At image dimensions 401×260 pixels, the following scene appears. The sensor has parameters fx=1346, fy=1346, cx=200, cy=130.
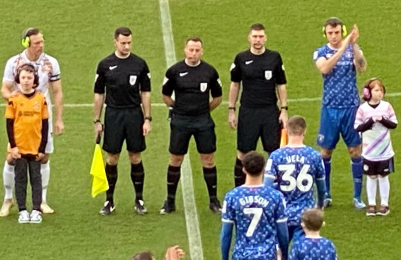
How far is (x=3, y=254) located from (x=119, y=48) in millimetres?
2569

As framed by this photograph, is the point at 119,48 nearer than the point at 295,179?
No

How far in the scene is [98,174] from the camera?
14719 millimetres

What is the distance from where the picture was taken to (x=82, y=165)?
1645 centimetres

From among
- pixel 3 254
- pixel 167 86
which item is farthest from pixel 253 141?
pixel 3 254

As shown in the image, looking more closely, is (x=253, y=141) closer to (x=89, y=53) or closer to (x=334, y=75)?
(x=334, y=75)

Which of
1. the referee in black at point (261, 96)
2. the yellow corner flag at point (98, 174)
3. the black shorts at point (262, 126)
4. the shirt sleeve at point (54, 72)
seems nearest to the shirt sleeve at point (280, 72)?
the referee in black at point (261, 96)

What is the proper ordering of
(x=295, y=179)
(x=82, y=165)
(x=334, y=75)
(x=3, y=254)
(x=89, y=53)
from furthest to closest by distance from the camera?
(x=89, y=53), (x=82, y=165), (x=334, y=75), (x=3, y=254), (x=295, y=179)

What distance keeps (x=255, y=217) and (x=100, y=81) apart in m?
3.85

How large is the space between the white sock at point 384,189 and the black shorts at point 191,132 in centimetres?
189

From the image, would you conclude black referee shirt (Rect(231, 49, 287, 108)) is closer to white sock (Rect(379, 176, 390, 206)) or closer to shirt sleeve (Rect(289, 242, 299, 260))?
white sock (Rect(379, 176, 390, 206))

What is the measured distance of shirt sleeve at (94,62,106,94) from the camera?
48.1ft

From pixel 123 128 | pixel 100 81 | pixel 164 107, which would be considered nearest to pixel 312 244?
pixel 123 128

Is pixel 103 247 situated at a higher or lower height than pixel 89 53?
lower

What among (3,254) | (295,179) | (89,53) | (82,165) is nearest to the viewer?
(295,179)
